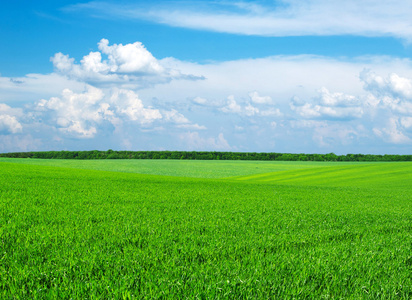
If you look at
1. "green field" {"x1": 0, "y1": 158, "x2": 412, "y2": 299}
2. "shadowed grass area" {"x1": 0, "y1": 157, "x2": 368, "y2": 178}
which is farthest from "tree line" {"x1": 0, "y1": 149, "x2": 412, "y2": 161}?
"green field" {"x1": 0, "y1": 158, "x2": 412, "y2": 299}

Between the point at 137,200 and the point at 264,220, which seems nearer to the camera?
the point at 264,220

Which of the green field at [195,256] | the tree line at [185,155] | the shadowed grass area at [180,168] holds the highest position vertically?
the tree line at [185,155]

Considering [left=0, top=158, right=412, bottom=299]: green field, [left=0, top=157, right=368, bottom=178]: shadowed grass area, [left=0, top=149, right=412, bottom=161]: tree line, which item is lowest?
[left=0, top=157, right=368, bottom=178]: shadowed grass area

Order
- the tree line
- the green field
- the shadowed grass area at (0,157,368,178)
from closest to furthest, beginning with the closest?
the green field < the shadowed grass area at (0,157,368,178) < the tree line

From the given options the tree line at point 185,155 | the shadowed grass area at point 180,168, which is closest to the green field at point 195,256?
the shadowed grass area at point 180,168

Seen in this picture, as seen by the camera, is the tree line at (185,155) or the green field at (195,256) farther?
the tree line at (185,155)

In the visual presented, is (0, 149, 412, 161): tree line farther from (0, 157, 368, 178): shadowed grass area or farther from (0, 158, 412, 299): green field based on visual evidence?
(0, 158, 412, 299): green field

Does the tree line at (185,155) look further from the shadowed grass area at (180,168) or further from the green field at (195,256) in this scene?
the green field at (195,256)

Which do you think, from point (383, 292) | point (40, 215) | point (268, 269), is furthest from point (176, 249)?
point (40, 215)

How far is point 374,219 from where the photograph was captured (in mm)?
10258

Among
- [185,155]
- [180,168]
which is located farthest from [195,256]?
[185,155]

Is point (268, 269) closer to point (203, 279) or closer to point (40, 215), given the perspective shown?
point (203, 279)

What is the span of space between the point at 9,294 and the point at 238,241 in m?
3.75

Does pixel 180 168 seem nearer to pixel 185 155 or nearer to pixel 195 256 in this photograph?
pixel 185 155
